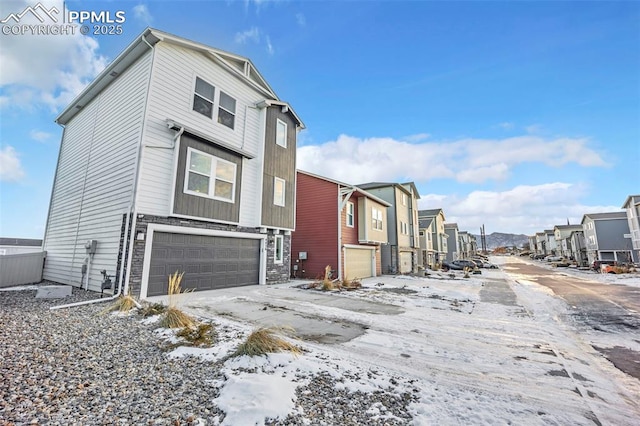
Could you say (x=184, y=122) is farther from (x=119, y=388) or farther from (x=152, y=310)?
(x=119, y=388)

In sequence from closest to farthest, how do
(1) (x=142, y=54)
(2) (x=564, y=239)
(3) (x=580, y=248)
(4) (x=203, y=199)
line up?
(1) (x=142, y=54) < (4) (x=203, y=199) < (3) (x=580, y=248) < (2) (x=564, y=239)

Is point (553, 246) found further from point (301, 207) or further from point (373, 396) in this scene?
point (373, 396)

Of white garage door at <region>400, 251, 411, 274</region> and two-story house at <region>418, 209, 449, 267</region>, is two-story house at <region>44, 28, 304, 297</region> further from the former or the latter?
two-story house at <region>418, 209, 449, 267</region>

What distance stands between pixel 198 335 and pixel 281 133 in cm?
1102

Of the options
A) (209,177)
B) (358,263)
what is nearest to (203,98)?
(209,177)

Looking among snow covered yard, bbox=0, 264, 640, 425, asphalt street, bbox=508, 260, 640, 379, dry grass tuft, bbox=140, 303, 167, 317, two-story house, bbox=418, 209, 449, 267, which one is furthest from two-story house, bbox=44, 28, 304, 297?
two-story house, bbox=418, 209, 449, 267

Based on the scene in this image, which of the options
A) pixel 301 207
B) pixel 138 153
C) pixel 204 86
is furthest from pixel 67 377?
pixel 301 207

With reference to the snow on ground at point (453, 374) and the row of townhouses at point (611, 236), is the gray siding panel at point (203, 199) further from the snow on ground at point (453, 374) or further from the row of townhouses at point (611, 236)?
the row of townhouses at point (611, 236)

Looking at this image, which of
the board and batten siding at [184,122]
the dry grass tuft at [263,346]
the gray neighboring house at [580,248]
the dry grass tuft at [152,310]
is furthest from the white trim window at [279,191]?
the gray neighboring house at [580,248]

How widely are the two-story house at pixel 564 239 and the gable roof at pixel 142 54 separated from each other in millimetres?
65978

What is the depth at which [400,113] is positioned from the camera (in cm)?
1773

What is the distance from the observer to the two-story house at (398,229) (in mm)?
22781

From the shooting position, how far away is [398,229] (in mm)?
23219

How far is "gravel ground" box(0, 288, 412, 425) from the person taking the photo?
2.36 meters
